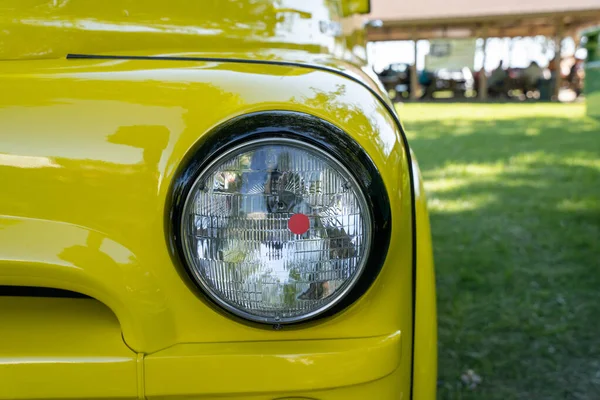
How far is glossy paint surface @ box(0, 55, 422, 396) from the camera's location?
33.6 inches

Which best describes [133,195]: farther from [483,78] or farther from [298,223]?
[483,78]

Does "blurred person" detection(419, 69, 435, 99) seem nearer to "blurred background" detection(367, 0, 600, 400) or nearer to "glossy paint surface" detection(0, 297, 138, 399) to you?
"blurred background" detection(367, 0, 600, 400)

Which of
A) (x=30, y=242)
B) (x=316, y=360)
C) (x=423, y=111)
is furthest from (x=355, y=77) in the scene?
(x=423, y=111)

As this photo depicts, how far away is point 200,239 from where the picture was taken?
863 millimetres

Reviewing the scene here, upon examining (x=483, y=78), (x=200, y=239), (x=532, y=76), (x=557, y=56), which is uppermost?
(x=557, y=56)

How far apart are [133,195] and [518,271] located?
8.70 ft

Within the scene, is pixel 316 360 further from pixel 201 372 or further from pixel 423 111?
pixel 423 111

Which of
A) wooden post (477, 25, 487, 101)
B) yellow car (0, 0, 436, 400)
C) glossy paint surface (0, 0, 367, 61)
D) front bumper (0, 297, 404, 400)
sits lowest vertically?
front bumper (0, 297, 404, 400)

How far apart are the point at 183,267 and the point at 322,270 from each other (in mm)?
207

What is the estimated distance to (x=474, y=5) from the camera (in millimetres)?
16906

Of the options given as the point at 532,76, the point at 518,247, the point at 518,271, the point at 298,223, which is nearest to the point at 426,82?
the point at 532,76

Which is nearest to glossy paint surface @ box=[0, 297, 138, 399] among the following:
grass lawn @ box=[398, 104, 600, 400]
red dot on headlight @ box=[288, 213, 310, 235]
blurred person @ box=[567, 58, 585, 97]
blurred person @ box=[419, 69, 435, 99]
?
red dot on headlight @ box=[288, 213, 310, 235]

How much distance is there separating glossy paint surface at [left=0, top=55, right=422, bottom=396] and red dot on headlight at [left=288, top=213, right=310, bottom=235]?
0.14 meters

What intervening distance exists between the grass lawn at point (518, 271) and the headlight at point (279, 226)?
4.37 feet
